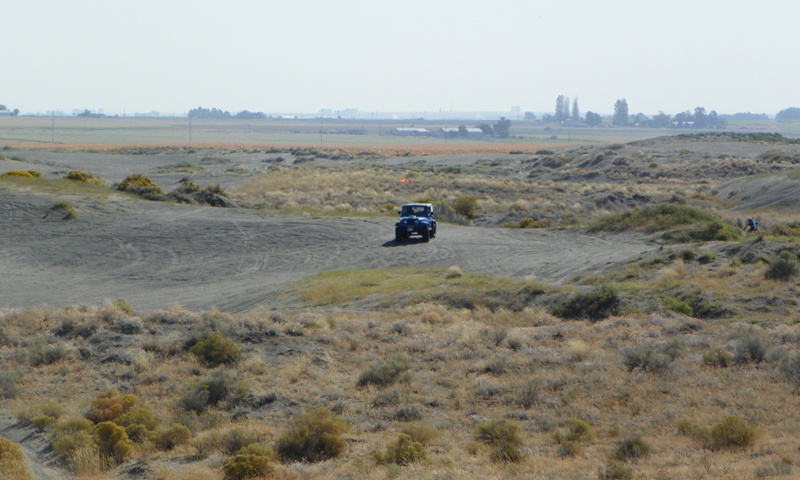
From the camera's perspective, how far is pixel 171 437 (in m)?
15.0

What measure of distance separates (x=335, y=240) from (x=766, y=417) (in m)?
32.4

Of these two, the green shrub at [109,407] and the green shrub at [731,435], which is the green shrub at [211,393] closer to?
the green shrub at [109,407]

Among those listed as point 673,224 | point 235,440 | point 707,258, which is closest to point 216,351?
point 235,440

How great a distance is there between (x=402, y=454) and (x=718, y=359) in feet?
28.3

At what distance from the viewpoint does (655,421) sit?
15.4 meters

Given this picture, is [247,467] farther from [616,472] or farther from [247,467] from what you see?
[616,472]

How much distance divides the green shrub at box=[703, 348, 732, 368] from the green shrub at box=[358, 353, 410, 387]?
20.8ft

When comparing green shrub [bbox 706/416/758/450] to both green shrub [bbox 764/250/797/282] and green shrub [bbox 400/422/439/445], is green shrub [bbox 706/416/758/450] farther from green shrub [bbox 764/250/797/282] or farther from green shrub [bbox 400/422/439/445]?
green shrub [bbox 764/250/797/282]

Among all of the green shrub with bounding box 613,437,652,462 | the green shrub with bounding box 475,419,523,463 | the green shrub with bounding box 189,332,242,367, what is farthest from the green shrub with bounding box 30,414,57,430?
the green shrub with bounding box 613,437,652,462

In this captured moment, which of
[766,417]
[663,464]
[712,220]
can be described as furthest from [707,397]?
[712,220]

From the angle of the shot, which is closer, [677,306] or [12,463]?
[12,463]

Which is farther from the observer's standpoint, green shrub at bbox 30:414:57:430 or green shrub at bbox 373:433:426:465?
green shrub at bbox 30:414:57:430

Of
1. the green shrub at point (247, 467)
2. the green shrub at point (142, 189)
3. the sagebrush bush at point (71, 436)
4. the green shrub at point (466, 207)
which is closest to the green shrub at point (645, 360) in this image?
the green shrub at point (247, 467)

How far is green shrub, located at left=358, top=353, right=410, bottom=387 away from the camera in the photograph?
18922mm
